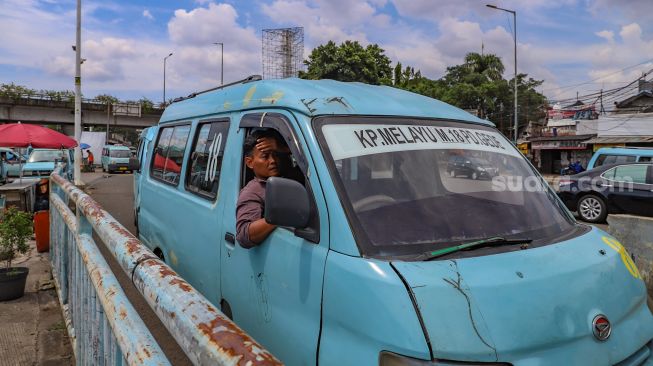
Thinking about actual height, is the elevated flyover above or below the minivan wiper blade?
above

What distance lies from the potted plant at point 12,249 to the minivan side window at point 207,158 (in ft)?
9.64

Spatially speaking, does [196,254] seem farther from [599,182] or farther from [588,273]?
[599,182]

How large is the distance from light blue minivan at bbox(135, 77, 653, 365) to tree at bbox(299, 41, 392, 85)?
114 ft

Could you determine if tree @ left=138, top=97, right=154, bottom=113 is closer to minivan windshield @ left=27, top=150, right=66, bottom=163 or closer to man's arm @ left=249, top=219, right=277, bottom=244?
minivan windshield @ left=27, top=150, right=66, bottom=163

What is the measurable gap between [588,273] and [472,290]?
2.15 feet

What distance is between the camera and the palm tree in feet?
163

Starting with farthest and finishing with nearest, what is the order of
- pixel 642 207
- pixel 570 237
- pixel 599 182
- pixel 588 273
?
pixel 599 182
pixel 642 207
pixel 570 237
pixel 588 273

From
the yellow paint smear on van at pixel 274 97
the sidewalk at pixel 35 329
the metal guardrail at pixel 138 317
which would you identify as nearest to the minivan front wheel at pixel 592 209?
the yellow paint smear on van at pixel 274 97

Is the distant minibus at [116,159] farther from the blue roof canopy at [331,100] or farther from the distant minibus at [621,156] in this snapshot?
the blue roof canopy at [331,100]

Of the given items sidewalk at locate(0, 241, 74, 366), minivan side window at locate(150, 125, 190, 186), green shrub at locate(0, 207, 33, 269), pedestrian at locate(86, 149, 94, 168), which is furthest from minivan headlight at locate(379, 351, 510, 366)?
pedestrian at locate(86, 149, 94, 168)

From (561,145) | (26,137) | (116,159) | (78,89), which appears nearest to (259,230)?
(26,137)

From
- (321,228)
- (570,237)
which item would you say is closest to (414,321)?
(321,228)

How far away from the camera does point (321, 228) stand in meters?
2.03

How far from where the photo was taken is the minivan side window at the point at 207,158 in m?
3.18
